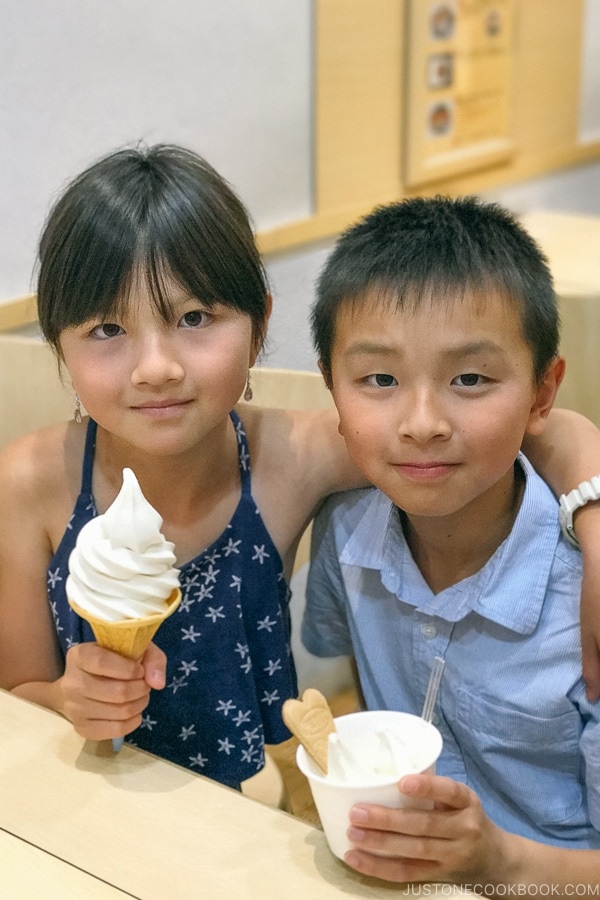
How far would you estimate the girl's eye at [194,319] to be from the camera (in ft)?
3.76

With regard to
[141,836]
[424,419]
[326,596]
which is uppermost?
[424,419]

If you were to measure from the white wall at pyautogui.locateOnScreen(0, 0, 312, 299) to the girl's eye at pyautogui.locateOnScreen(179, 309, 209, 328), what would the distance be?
85 cm

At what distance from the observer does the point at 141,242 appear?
1.12 meters

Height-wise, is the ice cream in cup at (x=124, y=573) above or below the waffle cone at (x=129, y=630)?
above

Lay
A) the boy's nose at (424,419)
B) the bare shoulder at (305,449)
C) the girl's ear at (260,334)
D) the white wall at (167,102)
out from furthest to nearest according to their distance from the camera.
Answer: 1. the white wall at (167,102)
2. the bare shoulder at (305,449)
3. the girl's ear at (260,334)
4. the boy's nose at (424,419)

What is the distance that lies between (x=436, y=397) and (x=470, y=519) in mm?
222

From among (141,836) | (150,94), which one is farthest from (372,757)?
(150,94)

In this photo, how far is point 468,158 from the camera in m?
3.18

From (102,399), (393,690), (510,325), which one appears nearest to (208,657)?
(393,690)

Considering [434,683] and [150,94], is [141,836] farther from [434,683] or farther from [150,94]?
[150,94]

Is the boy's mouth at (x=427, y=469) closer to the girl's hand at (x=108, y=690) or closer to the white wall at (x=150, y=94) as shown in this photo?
the girl's hand at (x=108, y=690)

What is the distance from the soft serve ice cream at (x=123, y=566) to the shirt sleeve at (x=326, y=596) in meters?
0.46

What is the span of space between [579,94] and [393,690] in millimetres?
2996

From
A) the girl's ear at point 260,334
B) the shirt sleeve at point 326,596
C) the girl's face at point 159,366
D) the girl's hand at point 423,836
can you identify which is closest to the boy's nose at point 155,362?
the girl's face at point 159,366
